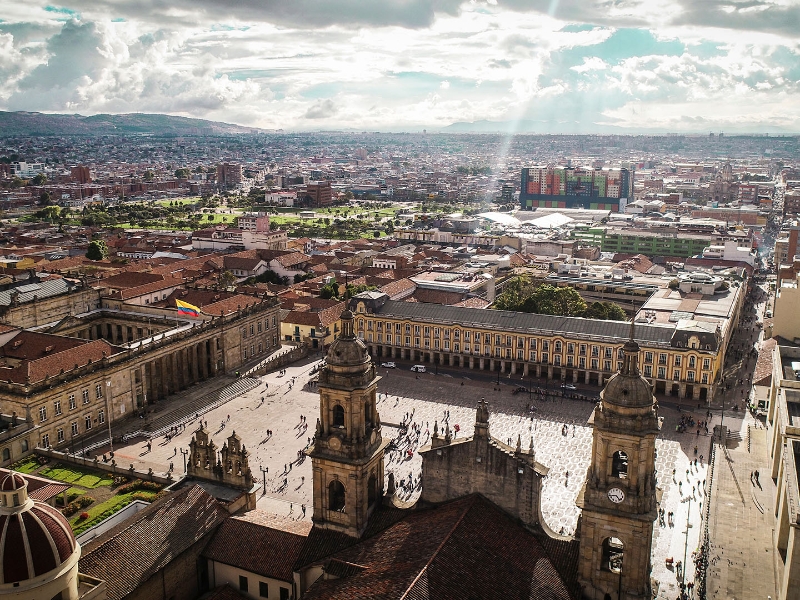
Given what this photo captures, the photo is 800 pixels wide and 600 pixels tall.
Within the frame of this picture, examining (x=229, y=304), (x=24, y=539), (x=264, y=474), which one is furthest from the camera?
(x=229, y=304)

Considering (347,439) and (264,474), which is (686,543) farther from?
(264,474)

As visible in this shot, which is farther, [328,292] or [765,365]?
[328,292]

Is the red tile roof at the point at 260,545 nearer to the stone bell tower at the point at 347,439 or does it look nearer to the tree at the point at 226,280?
the stone bell tower at the point at 347,439

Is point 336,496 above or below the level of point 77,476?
above

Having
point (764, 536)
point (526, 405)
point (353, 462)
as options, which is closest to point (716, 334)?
point (526, 405)

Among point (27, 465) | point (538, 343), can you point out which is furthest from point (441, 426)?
point (27, 465)

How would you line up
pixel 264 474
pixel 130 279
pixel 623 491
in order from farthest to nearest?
1. pixel 130 279
2. pixel 264 474
3. pixel 623 491
